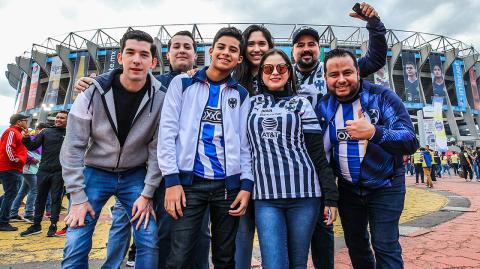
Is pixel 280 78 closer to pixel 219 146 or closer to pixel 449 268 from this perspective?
pixel 219 146

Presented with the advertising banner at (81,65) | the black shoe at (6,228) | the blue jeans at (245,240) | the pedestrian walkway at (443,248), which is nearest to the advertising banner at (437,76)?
the pedestrian walkway at (443,248)

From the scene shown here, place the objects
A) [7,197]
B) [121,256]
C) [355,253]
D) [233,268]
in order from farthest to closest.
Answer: [7,197] → [121,256] → [355,253] → [233,268]

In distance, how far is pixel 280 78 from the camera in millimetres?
2068

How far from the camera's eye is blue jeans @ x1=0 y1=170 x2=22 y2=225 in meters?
4.95

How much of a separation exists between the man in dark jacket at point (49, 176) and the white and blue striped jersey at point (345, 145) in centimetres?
462

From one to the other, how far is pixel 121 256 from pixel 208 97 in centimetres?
162

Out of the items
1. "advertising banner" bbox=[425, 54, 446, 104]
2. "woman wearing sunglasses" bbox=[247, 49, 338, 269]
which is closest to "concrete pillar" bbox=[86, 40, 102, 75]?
"woman wearing sunglasses" bbox=[247, 49, 338, 269]

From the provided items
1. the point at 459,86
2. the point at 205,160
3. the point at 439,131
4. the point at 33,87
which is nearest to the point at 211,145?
the point at 205,160

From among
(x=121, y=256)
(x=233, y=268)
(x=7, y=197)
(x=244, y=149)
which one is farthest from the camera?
(x=7, y=197)

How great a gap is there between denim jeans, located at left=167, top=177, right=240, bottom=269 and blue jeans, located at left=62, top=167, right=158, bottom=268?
0.82 feet

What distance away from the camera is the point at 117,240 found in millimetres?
2453

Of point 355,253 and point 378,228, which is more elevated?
point 378,228

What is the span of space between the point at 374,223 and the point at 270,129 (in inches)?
Result: 38.9

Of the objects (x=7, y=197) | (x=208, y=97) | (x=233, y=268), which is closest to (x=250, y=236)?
(x=233, y=268)
